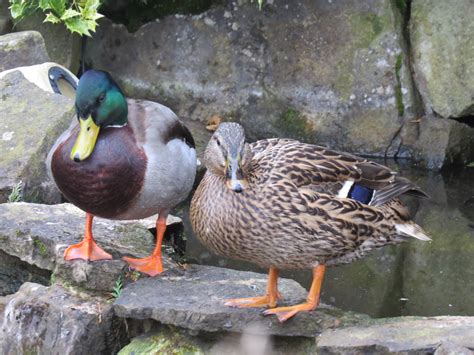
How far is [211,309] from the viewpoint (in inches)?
142

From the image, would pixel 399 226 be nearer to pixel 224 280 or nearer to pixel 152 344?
pixel 224 280

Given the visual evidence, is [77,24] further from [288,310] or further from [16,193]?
[288,310]

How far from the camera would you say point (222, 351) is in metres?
3.65

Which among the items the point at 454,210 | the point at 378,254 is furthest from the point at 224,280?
the point at 454,210

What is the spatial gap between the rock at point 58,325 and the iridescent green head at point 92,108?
0.61 metres

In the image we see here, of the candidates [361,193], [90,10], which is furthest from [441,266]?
[90,10]

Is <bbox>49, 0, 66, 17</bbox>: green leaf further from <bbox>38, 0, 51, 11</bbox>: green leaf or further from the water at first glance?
the water

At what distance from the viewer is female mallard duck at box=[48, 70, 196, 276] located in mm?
3812

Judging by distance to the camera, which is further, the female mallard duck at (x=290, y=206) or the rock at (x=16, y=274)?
the rock at (x=16, y=274)

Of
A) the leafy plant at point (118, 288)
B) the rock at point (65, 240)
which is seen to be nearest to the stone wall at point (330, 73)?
the rock at point (65, 240)

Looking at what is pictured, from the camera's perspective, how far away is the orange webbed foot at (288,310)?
3573mm

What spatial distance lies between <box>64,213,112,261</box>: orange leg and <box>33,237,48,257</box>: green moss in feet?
0.56

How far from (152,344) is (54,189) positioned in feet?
5.70

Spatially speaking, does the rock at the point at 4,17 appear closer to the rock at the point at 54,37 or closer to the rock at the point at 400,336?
the rock at the point at 54,37
